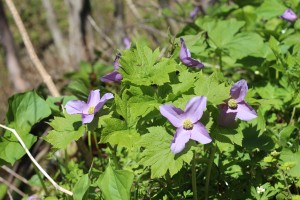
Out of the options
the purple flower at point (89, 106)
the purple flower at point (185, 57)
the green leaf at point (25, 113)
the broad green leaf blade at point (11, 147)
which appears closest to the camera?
the purple flower at point (89, 106)

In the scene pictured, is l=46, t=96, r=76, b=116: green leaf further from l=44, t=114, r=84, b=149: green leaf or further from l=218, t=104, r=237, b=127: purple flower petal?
l=218, t=104, r=237, b=127: purple flower petal

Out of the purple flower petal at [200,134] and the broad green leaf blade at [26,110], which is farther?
the broad green leaf blade at [26,110]

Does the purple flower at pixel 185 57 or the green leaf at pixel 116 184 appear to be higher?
the purple flower at pixel 185 57

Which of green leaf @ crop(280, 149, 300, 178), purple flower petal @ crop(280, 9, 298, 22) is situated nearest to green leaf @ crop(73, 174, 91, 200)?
green leaf @ crop(280, 149, 300, 178)

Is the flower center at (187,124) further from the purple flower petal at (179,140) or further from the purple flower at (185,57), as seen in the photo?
the purple flower at (185,57)

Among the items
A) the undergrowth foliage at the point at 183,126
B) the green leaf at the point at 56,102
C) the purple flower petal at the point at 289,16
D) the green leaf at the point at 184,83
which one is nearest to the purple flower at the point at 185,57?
the undergrowth foliage at the point at 183,126

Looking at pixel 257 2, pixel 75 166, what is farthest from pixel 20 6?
pixel 75 166
